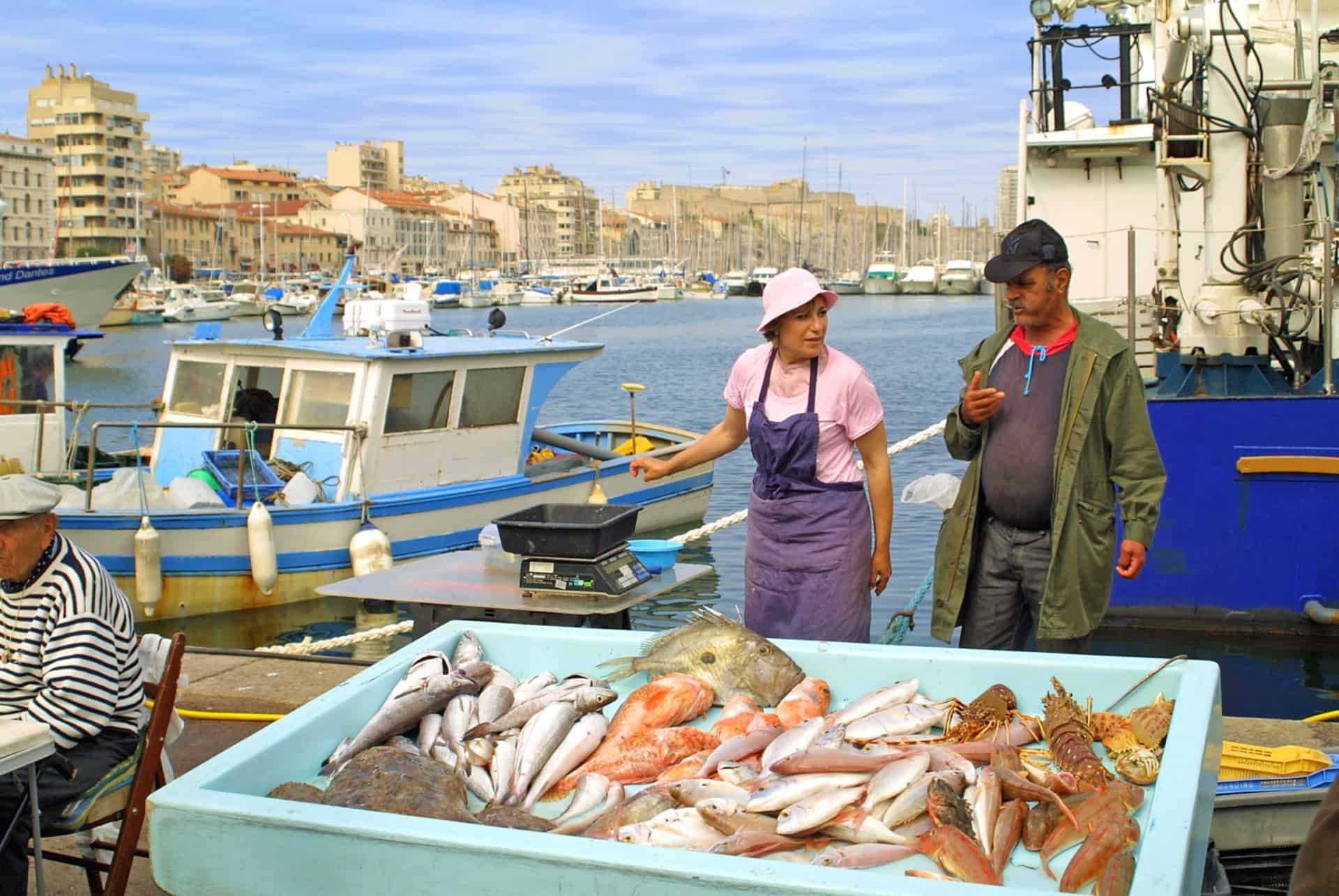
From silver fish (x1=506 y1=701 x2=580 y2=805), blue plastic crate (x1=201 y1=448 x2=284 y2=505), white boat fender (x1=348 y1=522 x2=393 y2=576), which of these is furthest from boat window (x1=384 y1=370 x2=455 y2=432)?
silver fish (x1=506 y1=701 x2=580 y2=805)

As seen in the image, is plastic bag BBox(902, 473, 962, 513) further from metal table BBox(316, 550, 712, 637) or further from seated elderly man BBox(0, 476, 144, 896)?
seated elderly man BBox(0, 476, 144, 896)

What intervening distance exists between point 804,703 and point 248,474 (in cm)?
866

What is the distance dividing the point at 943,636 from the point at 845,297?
384 feet

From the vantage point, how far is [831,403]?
14.4ft

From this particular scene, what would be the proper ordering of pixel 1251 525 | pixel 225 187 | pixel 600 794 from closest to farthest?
pixel 600 794, pixel 1251 525, pixel 225 187

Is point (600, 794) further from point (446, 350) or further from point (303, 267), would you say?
point (303, 267)

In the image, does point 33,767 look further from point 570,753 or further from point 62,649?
point 570,753

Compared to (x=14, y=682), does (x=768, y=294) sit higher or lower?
higher

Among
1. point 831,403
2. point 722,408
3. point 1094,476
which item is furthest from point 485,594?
point 722,408

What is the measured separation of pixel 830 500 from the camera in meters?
4.45

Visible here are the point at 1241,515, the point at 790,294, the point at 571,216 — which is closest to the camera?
the point at 790,294

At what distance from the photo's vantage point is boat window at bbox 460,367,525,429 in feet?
38.4

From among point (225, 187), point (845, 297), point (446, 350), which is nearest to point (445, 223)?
point (225, 187)

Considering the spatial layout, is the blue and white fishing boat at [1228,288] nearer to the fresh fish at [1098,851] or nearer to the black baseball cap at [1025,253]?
the black baseball cap at [1025,253]
